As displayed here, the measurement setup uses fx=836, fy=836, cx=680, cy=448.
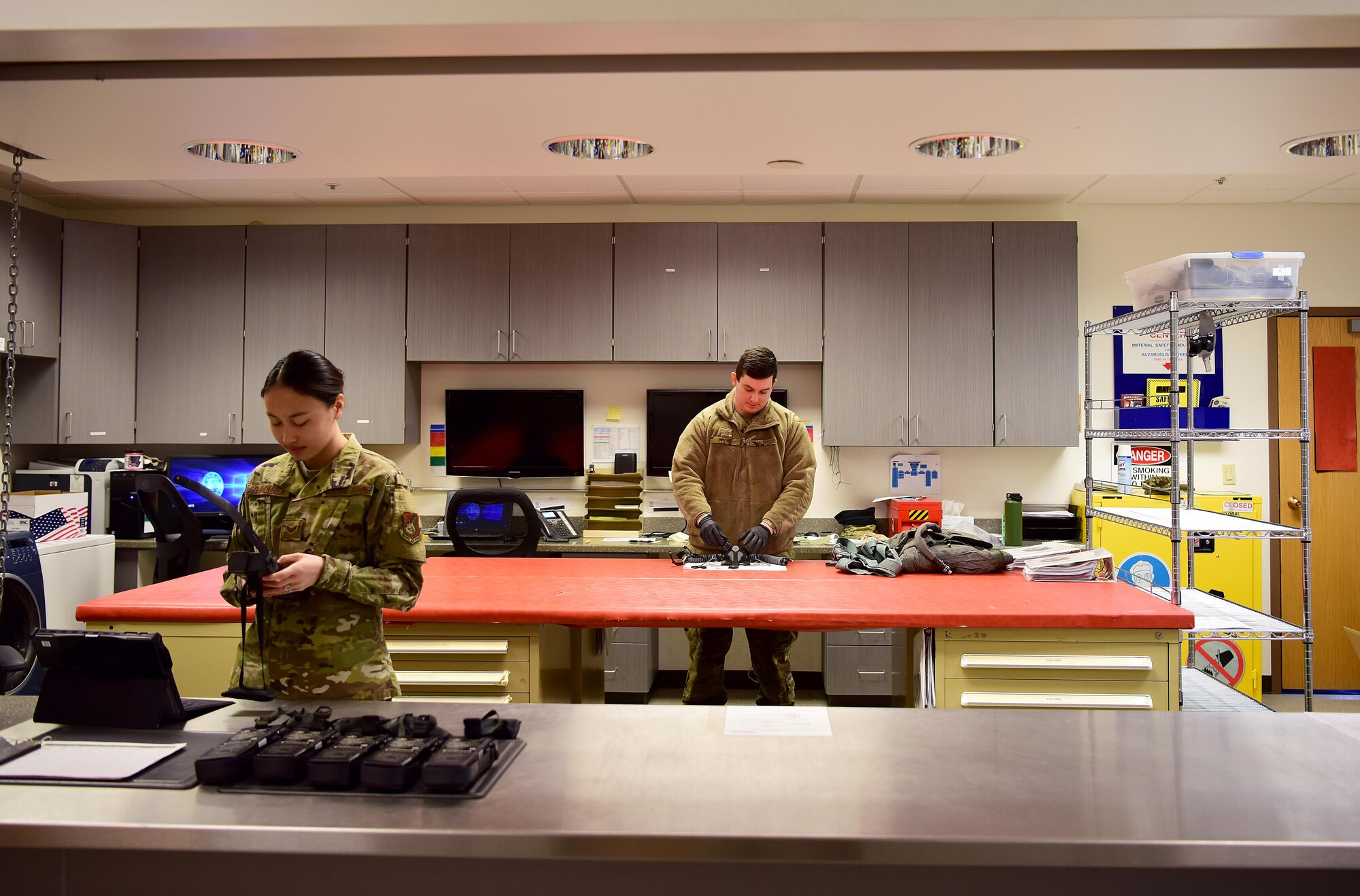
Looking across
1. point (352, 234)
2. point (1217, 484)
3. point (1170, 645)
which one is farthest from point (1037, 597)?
point (352, 234)

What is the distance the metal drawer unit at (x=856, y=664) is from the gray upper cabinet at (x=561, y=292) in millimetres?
1955

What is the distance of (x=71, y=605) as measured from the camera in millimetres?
4168

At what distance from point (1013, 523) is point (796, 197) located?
2.13 metres

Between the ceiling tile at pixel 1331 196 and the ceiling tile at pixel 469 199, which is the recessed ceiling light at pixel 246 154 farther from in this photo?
the ceiling tile at pixel 1331 196

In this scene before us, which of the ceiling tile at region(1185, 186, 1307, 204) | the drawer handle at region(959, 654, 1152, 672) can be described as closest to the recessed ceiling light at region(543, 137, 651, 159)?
the drawer handle at region(959, 654, 1152, 672)

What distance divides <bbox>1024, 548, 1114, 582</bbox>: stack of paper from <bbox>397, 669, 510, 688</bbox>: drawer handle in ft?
5.68

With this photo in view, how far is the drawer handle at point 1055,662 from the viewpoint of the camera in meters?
2.28

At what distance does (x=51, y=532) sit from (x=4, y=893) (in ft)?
11.8

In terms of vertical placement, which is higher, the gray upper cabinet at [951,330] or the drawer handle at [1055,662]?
the gray upper cabinet at [951,330]

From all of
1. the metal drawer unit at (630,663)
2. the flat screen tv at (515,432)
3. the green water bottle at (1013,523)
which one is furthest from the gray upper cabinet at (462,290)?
the green water bottle at (1013,523)

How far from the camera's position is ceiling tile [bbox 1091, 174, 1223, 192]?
4.27 metres

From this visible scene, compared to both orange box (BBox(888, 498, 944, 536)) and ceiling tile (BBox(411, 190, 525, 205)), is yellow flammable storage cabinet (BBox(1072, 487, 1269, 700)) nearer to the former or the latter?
orange box (BBox(888, 498, 944, 536))

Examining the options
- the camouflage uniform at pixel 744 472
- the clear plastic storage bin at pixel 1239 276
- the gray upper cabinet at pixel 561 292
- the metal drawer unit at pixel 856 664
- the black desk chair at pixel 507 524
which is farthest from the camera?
the gray upper cabinet at pixel 561 292

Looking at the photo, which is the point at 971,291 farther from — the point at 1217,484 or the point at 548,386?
the point at 548,386
